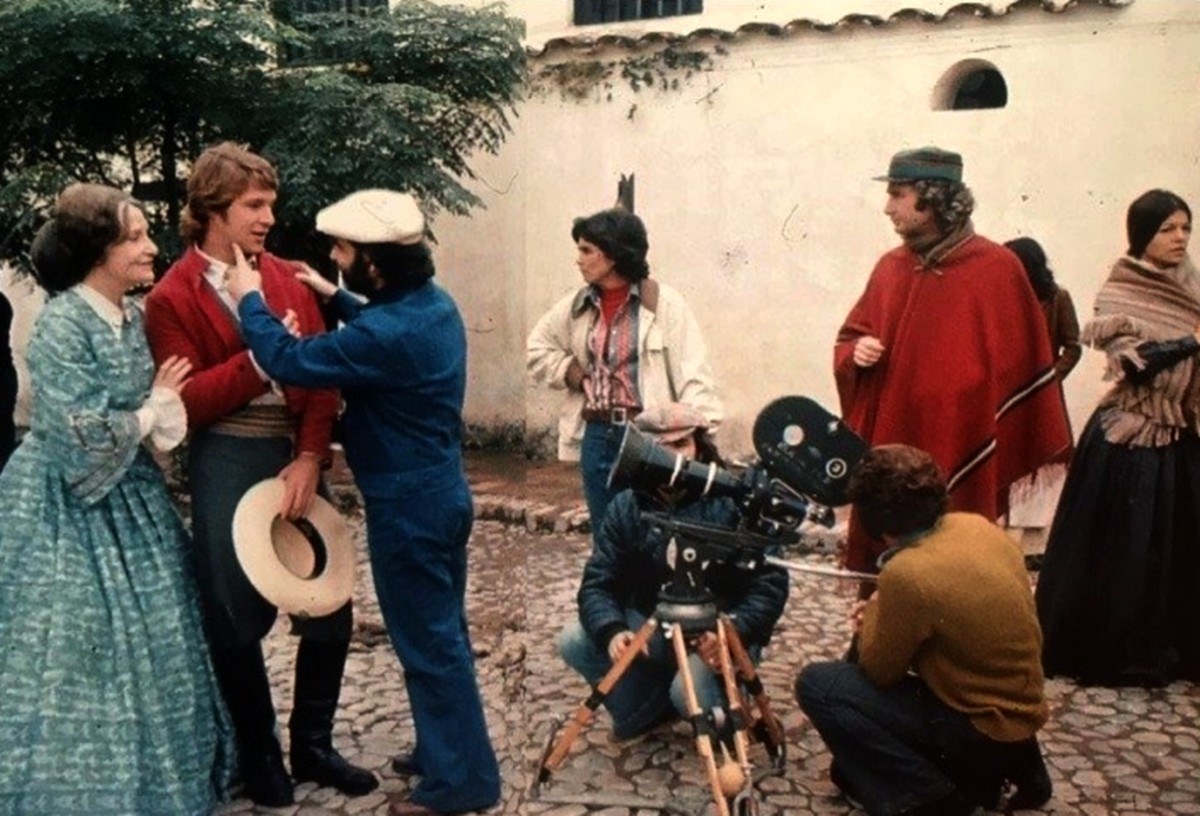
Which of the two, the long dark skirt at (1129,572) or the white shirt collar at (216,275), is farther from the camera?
the long dark skirt at (1129,572)

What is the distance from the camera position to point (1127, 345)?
15.8 ft

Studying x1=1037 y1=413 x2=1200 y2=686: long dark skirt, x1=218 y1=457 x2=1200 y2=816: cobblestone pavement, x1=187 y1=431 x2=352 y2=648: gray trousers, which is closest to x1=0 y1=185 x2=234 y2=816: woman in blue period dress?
x1=187 y1=431 x2=352 y2=648: gray trousers

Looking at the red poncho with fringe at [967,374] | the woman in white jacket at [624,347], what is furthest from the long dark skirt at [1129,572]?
the woman in white jacket at [624,347]

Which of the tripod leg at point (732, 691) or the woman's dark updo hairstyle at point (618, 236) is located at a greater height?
the woman's dark updo hairstyle at point (618, 236)

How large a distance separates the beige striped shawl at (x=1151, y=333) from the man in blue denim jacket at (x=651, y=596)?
180cm

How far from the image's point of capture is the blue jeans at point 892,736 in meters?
3.53

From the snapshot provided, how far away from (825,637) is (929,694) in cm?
190

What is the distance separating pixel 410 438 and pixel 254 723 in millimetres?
987

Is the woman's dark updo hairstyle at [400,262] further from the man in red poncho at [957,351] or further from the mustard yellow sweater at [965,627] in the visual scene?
the man in red poncho at [957,351]

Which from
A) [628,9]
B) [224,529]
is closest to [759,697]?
[224,529]

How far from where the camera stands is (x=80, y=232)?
3.41 metres

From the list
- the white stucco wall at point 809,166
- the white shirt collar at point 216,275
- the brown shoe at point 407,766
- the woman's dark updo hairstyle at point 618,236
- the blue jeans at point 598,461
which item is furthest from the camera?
the white stucco wall at point 809,166

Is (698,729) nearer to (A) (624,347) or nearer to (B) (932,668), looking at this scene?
(B) (932,668)

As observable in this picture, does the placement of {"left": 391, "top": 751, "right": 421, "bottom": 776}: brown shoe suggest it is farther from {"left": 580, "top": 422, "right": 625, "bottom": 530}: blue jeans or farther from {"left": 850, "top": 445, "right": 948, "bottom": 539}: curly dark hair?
{"left": 850, "top": 445, "right": 948, "bottom": 539}: curly dark hair
